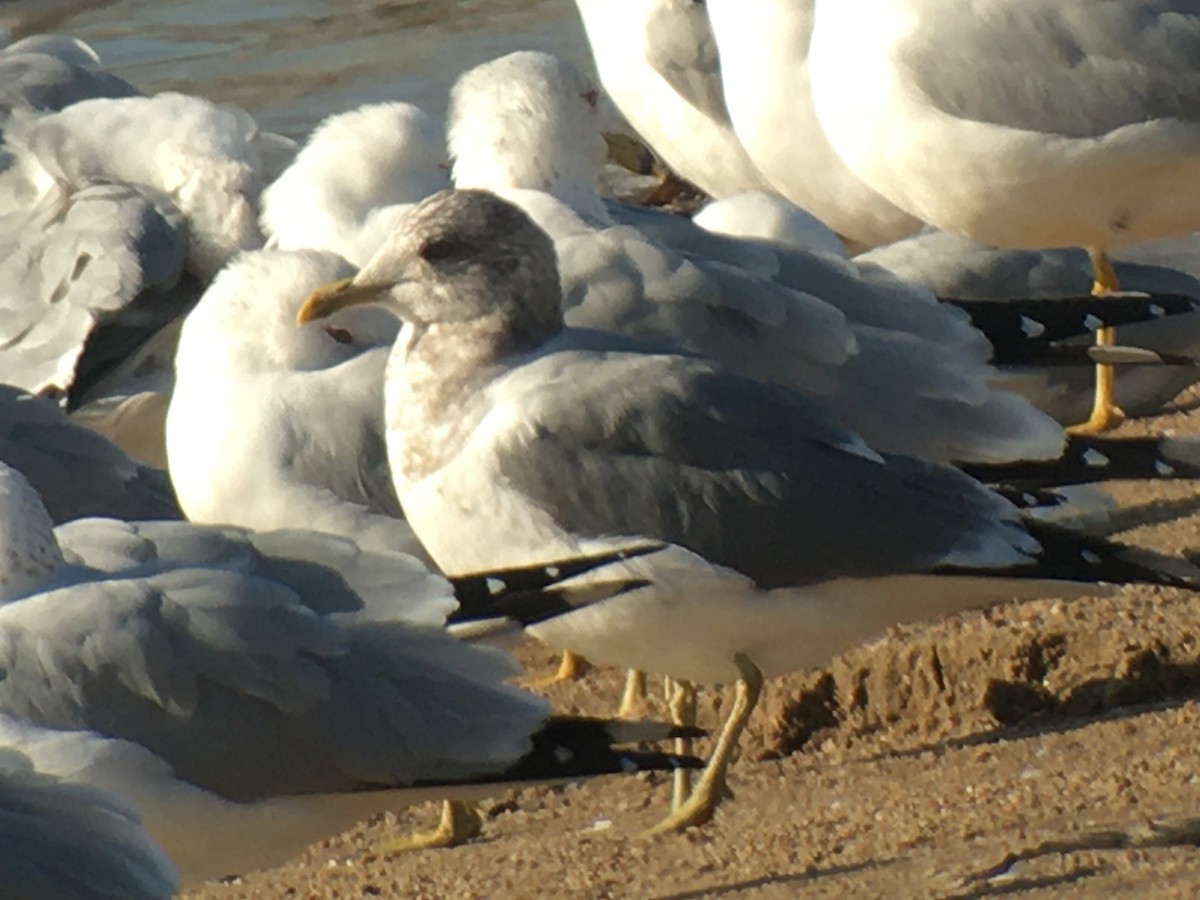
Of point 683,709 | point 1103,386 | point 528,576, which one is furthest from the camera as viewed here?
point 1103,386

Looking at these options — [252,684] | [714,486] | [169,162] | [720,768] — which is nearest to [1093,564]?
[714,486]

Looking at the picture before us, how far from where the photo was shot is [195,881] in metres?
5.13

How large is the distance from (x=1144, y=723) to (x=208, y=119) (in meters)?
4.45

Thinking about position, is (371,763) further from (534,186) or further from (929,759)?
(534,186)

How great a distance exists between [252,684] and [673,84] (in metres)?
5.19

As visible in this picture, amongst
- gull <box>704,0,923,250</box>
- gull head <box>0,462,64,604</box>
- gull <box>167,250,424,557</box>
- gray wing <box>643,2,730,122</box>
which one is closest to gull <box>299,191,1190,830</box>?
gull <box>167,250,424,557</box>

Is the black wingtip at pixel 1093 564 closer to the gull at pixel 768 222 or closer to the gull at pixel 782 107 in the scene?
the gull at pixel 768 222

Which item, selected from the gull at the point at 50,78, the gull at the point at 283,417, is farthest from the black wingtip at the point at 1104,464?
the gull at the point at 50,78

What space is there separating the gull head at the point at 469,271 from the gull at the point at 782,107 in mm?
3021

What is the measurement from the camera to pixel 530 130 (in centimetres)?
735

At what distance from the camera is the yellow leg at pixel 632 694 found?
654 cm

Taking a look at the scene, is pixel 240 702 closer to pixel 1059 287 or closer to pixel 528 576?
pixel 528 576

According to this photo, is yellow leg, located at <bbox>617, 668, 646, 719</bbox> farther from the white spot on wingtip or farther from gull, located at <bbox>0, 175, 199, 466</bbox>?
gull, located at <bbox>0, 175, 199, 466</bbox>

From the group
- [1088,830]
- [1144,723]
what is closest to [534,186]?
[1144,723]
